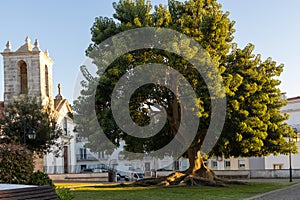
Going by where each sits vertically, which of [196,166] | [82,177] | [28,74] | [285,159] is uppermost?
[28,74]

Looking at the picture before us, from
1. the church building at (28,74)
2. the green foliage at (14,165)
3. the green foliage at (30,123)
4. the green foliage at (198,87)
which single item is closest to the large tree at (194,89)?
the green foliage at (198,87)

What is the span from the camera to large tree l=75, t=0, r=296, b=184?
25.1m

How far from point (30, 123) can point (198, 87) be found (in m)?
12.9

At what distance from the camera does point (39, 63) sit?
45.3m

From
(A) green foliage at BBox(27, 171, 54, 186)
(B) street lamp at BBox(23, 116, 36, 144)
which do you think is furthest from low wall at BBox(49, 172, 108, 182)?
(A) green foliage at BBox(27, 171, 54, 186)

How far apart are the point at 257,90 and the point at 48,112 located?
14812 millimetres

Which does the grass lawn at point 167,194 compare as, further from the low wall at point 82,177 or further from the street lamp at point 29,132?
the low wall at point 82,177

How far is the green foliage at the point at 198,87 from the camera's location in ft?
82.5

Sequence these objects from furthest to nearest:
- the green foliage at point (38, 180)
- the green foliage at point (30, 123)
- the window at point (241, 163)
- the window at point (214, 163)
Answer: the window at point (214, 163) → the window at point (241, 163) → the green foliage at point (30, 123) → the green foliage at point (38, 180)

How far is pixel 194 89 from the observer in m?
24.7

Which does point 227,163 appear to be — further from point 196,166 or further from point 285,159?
point 196,166

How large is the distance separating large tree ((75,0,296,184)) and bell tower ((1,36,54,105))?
61.4ft

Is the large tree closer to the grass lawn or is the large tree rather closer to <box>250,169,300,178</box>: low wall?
the grass lawn

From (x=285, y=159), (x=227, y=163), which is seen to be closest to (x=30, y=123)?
(x=285, y=159)
